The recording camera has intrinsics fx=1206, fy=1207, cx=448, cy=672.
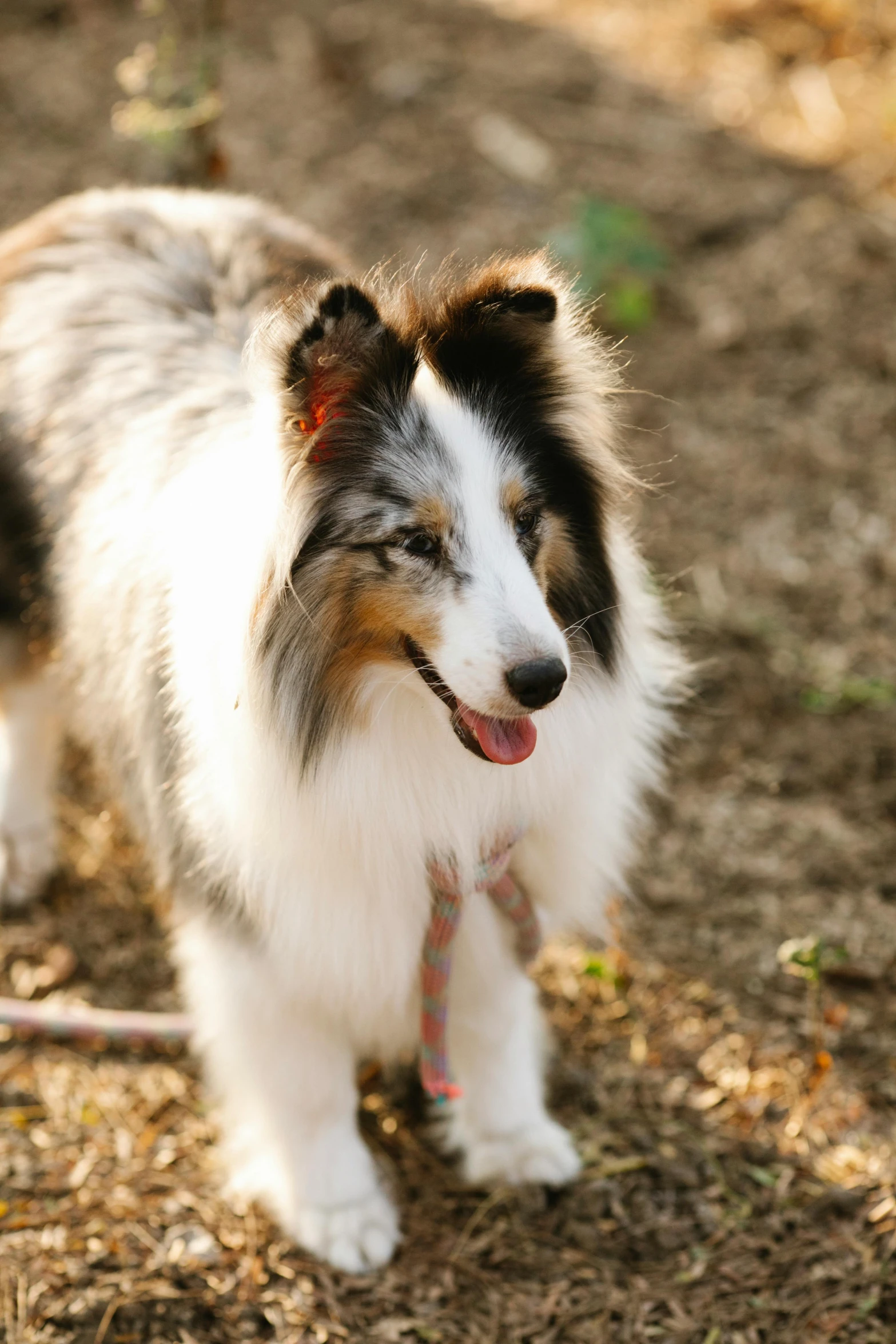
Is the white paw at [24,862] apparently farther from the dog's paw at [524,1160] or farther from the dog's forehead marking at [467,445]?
the dog's forehead marking at [467,445]

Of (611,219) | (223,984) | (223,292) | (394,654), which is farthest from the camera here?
(611,219)

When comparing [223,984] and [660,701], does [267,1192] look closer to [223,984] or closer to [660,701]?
[223,984]

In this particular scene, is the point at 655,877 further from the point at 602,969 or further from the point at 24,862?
the point at 24,862

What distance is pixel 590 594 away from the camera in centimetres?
233

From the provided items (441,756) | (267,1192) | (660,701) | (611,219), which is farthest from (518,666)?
(611,219)

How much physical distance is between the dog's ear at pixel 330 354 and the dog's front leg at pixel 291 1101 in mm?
1127

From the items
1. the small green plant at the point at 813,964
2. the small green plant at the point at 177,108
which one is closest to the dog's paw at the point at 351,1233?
the small green plant at the point at 813,964

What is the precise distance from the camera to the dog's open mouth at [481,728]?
2094mm

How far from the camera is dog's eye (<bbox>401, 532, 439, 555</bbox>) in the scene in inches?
81.5

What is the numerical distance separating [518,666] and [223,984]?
1123 millimetres

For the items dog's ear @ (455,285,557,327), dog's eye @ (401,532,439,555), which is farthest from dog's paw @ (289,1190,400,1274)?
dog's ear @ (455,285,557,327)

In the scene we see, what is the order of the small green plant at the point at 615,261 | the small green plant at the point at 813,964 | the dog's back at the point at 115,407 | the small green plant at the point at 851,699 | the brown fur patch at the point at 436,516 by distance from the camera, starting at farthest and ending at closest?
1. the small green plant at the point at 615,261
2. the small green plant at the point at 851,699
3. the small green plant at the point at 813,964
4. the dog's back at the point at 115,407
5. the brown fur patch at the point at 436,516

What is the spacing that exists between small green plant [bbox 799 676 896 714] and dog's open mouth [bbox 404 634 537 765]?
2.05m

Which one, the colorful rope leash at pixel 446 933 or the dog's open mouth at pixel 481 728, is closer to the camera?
the dog's open mouth at pixel 481 728
